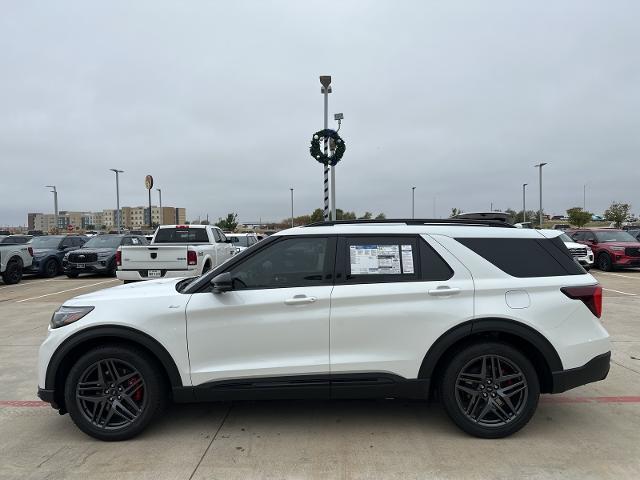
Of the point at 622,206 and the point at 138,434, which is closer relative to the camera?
the point at 138,434

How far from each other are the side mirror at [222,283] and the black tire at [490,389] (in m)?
1.80

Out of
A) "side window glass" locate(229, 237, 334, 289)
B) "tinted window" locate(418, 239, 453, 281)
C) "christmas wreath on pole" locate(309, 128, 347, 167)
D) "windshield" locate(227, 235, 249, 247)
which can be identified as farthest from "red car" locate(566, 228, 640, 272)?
"side window glass" locate(229, 237, 334, 289)

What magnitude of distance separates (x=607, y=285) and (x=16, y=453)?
14164 millimetres

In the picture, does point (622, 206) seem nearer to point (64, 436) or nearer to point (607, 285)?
point (607, 285)

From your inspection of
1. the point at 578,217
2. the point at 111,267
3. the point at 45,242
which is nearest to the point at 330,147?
the point at 111,267

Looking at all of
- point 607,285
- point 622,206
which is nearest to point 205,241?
point 607,285

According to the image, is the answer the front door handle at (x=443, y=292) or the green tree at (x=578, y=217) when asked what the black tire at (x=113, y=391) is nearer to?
the front door handle at (x=443, y=292)

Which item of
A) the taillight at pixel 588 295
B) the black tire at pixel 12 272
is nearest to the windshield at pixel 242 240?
the black tire at pixel 12 272

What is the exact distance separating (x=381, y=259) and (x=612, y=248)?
17.3 m

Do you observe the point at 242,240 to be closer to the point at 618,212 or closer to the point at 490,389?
the point at 490,389

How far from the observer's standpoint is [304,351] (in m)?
3.59

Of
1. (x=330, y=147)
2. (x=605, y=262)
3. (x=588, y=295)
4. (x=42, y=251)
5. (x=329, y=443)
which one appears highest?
(x=330, y=147)

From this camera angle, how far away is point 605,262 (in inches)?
707

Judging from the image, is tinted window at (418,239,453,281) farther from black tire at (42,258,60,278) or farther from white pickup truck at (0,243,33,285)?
black tire at (42,258,60,278)
